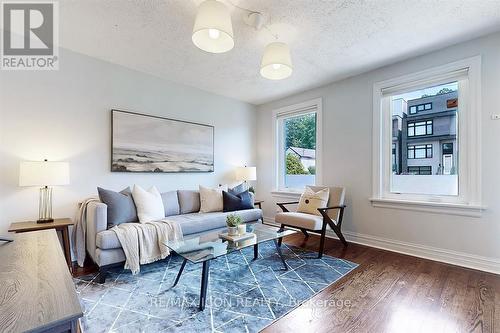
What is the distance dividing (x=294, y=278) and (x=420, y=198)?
1957mm

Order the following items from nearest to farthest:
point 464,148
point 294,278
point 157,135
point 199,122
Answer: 1. point 294,278
2. point 464,148
3. point 157,135
4. point 199,122

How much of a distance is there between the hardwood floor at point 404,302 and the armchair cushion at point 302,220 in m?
0.65

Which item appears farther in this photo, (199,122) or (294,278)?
(199,122)

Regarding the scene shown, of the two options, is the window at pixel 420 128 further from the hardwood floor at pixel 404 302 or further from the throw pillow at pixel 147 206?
the throw pillow at pixel 147 206

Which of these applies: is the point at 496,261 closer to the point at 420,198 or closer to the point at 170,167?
the point at 420,198

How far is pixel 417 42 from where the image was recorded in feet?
8.80

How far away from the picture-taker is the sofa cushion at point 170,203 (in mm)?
3343

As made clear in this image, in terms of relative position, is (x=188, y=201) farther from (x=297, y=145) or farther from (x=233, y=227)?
(x=297, y=145)

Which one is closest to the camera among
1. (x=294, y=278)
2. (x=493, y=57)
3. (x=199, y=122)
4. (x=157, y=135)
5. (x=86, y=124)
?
(x=294, y=278)

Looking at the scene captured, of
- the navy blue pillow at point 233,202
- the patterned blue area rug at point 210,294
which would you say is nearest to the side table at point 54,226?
the patterned blue area rug at point 210,294

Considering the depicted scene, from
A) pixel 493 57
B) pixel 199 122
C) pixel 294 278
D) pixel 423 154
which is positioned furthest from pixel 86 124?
pixel 493 57

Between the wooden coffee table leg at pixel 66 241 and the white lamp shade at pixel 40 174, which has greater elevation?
the white lamp shade at pixel 40 174

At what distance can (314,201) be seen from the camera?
3502 mm

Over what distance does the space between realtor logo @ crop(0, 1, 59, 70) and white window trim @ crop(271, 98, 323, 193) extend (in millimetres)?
3377
